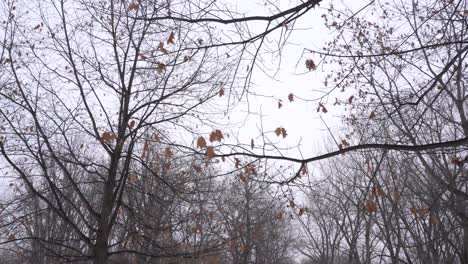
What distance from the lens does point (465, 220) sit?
5.91 metres

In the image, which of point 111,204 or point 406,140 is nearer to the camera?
point 111,204

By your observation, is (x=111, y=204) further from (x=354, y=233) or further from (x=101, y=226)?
(x=354, y=233)

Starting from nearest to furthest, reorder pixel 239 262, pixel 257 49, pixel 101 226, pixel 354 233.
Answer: pixel 257 49, pixel 101 226, pixel 354 233, pixel 239 262

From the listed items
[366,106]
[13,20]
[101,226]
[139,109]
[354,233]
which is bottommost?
[101,226]

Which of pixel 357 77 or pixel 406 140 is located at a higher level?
pixel 357 77

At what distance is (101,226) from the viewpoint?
16.6 ft

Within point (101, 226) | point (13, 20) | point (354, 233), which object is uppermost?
point (13, 20)

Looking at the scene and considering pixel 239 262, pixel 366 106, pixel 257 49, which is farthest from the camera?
pixel 239 262

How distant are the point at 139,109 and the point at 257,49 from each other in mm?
2546

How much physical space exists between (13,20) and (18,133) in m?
Result: 1.80

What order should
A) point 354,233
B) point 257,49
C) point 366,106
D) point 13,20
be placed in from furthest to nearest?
1. point 354,233
2. point 366,106
3. point 13,20
4. point 257,49

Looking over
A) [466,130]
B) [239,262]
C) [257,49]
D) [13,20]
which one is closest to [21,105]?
[13,20]

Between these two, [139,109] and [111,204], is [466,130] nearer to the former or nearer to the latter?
[139,109]

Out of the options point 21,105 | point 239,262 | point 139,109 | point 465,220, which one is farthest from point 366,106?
point 239,262
